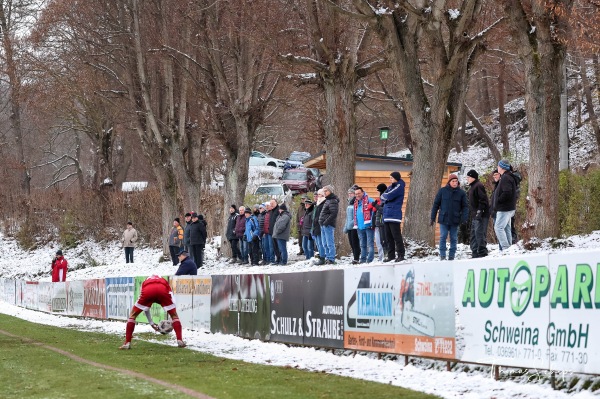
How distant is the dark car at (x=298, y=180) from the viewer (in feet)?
185

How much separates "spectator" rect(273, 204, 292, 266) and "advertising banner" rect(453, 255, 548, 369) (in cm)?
1486

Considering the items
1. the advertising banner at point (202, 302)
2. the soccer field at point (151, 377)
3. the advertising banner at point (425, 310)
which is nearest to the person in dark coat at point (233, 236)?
the advertising banner at point (202, 302)

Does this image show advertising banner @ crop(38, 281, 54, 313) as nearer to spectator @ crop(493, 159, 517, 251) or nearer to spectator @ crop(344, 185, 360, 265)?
spectator @ crop(344, 185, 360, 265)

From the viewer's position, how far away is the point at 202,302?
79.1 feet

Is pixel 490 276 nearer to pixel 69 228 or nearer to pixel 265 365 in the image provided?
pixel 265 365

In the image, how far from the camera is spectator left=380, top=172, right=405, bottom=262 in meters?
22.0

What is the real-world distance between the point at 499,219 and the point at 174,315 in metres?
6.91

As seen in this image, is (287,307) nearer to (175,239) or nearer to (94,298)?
(94,298)

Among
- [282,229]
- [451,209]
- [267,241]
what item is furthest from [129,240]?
[451,209]

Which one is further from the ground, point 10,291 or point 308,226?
point 308,226

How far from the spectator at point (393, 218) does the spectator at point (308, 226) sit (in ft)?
17.0

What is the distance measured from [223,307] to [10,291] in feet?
90.3

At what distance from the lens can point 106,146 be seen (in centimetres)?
5744

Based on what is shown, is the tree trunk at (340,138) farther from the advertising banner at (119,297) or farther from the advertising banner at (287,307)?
the advertising banner at (287,307)
